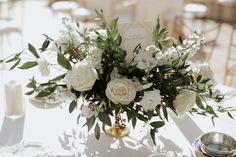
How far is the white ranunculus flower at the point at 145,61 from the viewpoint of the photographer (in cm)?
104

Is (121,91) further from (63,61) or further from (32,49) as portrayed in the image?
(32,49)

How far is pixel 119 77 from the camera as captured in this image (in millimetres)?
1051

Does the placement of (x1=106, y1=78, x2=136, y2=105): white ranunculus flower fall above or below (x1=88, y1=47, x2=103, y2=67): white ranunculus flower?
below

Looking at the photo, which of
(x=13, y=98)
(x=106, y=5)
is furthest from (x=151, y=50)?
(x=106, y=5)

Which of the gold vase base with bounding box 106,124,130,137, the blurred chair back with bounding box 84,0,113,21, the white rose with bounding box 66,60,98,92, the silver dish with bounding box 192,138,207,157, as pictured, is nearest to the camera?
the white rose with bounding box 66,60,98,92

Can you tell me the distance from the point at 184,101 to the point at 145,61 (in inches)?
6.7

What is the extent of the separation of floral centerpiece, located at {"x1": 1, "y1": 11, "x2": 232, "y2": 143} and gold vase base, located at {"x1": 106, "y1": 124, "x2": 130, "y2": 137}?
0.61 feet

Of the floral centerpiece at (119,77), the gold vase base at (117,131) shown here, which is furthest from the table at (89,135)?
the floral centerpiece at (119,77)

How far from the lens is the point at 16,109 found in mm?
1370

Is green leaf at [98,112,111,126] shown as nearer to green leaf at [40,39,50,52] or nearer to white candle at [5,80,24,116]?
green leaf at [40,39,50,52]

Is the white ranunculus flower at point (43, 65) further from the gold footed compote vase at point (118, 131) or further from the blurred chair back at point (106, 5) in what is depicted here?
the blurred chair back at point (106, 5)

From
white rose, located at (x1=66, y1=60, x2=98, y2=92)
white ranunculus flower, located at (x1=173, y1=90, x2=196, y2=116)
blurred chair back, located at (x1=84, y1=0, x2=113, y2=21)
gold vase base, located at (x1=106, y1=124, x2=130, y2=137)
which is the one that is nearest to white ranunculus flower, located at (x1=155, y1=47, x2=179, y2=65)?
white ranunculus flower, located at (x1=173, y1=90, x2=196, y2=116)

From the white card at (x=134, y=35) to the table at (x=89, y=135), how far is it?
32 cm

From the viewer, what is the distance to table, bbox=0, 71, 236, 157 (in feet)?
3.87
